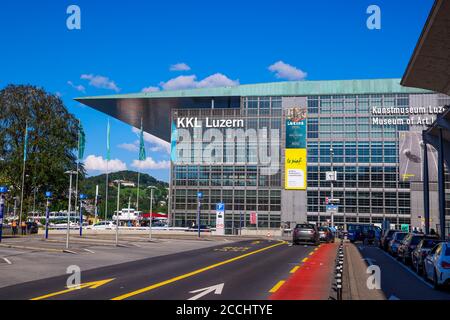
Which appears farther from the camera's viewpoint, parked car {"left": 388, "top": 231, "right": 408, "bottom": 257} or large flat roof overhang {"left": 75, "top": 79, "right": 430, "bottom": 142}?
large flat roof overhang {"left": 75, "top": 79, "right": 430, "bottom": 142}

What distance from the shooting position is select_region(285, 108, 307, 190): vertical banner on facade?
84500 mm

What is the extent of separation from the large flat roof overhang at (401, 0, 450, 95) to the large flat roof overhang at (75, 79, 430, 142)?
5670 cm

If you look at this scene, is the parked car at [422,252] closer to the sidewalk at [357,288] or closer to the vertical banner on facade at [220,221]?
the sidewalk at [357,288]

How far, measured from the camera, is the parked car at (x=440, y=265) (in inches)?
569

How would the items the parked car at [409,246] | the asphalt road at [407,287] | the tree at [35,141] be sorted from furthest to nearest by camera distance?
1. the tree at [35,141]
2. the parked car at [409,246]
3. the asphalt road at [407,287]

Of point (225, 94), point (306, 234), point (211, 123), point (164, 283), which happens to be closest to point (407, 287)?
point (164, 283)

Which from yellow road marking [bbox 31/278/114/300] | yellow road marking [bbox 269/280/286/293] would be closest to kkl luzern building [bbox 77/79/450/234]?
yellow road marking [bbox 269/280/286/293]

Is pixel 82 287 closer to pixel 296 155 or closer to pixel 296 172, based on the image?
pixel 296 172

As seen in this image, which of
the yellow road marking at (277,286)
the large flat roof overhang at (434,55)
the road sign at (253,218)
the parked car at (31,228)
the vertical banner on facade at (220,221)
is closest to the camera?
the yellow road marking at (277,286)

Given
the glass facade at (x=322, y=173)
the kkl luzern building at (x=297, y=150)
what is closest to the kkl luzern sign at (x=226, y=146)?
the kkl luzern building at (x=297, y=150)

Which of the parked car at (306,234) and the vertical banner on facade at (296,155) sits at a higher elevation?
the vertical banner on facade at (296,155)

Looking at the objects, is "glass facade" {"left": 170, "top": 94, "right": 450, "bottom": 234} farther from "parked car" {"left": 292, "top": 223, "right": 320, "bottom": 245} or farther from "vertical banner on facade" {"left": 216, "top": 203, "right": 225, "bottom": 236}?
"parked car" {"left": 292, "top": 223, "right": 320, "bottom": 245}
